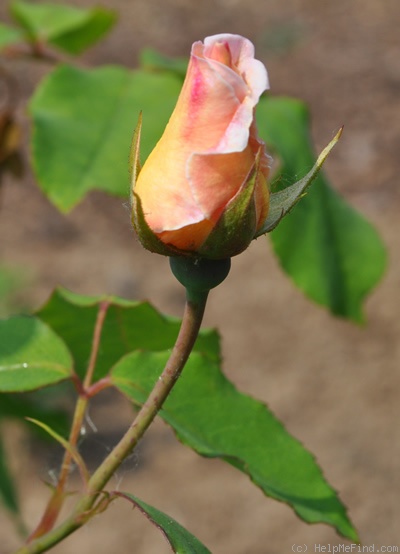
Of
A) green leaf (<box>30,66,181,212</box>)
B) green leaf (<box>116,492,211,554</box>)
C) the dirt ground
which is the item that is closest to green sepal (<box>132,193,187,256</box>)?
green leaf (<box>116,492,211,554</box>)

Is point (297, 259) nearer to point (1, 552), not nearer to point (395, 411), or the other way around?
point (1, 552)

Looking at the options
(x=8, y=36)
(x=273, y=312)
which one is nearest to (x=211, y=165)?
(x=8, y=36)

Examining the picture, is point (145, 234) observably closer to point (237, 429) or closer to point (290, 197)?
point (290, 197)

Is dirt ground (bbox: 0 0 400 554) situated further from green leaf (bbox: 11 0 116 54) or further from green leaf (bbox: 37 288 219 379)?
green leaf (bbox: 37 288 219 379)

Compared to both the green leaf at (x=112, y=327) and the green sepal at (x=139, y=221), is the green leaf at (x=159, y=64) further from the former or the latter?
the green sepal at (x=139, y=221)

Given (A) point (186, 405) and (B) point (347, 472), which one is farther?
(B) point (347, 472)

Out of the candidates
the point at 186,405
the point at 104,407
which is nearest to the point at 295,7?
the point at 104,407

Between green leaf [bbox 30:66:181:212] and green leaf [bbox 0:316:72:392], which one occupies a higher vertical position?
green leaf [bbox 0:316:72:392]
